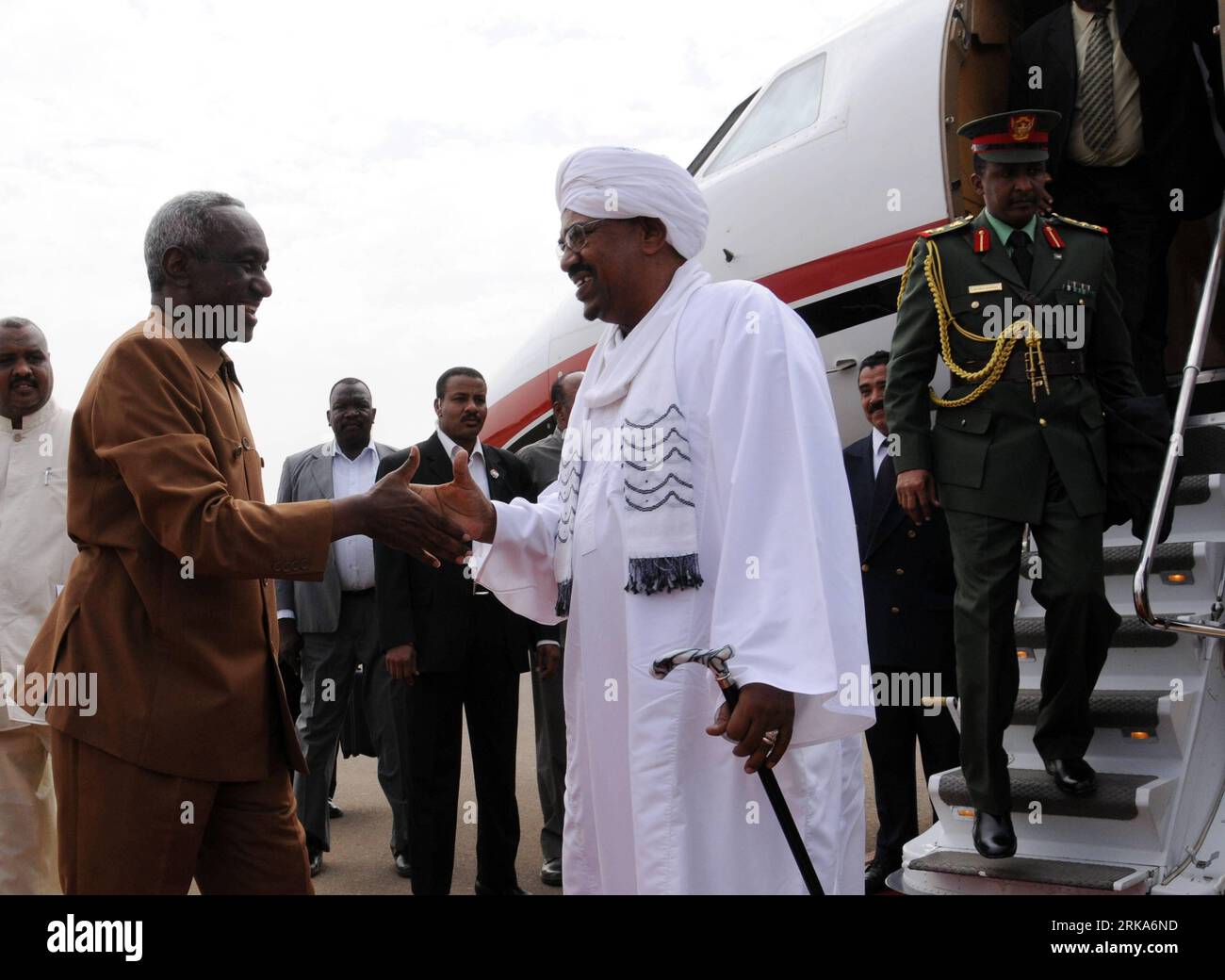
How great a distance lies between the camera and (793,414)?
279cm

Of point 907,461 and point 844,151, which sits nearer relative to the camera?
point 907,461

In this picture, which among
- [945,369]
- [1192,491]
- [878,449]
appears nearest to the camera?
[1192,491]

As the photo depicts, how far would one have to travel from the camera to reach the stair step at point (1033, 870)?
401cm

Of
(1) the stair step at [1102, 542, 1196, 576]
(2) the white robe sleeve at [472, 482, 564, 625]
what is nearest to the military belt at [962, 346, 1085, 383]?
(1) the stair step at [1102, 542, 1196, 576]

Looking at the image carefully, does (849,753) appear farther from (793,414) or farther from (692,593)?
(793,414)

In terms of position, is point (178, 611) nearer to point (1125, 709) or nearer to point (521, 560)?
point (521, 560)

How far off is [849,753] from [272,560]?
1.43m

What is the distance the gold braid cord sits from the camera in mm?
4516

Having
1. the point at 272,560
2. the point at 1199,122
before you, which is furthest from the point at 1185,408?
the point at 272,560

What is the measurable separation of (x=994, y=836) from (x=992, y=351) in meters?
1.66

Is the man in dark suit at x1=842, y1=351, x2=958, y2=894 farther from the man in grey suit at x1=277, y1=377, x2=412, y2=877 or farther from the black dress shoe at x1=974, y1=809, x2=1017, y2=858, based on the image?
the man in grey suit at x1=277, y1=377, x2=412, y2=877

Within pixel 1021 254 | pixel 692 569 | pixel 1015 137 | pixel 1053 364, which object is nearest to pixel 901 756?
pixel 1053 364

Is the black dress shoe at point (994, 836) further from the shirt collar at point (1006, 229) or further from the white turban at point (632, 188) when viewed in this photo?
the white turban at point (632, 188)

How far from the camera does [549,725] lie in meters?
6.12
